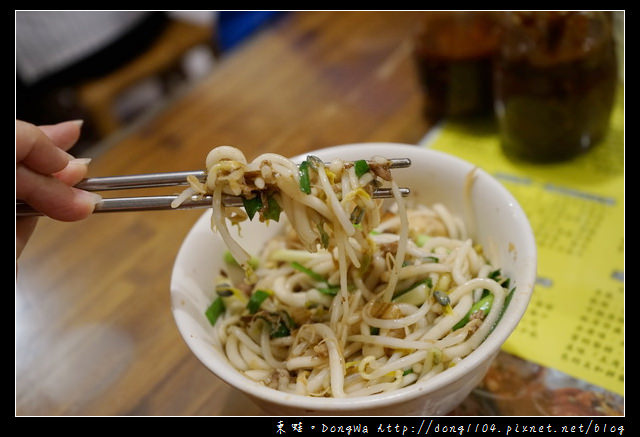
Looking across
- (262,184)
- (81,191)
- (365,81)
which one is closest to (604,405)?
(262,184)

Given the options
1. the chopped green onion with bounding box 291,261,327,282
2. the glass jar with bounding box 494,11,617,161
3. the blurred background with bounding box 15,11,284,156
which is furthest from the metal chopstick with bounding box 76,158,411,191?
the blurred background with bounding box 15,11,284,156

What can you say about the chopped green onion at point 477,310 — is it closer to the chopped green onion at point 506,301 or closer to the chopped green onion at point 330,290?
the chopped green onion at point 506,301

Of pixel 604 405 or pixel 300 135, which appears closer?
pixel 604 405

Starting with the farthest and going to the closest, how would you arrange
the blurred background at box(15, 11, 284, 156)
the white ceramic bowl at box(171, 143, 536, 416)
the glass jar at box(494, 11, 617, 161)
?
1. the blurred background at box(15, 11, 284, 156)
2. the glass jar at box(494, 11, 617, 161)
3. the white ceramic bowl at box(171, 143, 536, 416)

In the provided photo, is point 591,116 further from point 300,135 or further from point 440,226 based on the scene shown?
point 300,135

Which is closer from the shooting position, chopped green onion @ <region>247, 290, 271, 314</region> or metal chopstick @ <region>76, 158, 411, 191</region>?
metal chopstick @ <region>76, 158, 411, 191</region>

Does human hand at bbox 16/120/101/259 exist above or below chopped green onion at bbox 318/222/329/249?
above

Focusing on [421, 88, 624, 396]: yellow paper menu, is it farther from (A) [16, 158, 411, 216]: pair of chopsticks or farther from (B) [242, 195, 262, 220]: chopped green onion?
(B) [242, 195, 262, 220]: chopped green onion

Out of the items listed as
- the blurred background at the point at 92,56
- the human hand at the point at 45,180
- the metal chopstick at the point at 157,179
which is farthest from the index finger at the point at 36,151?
the blurred background at the point at 92,56
